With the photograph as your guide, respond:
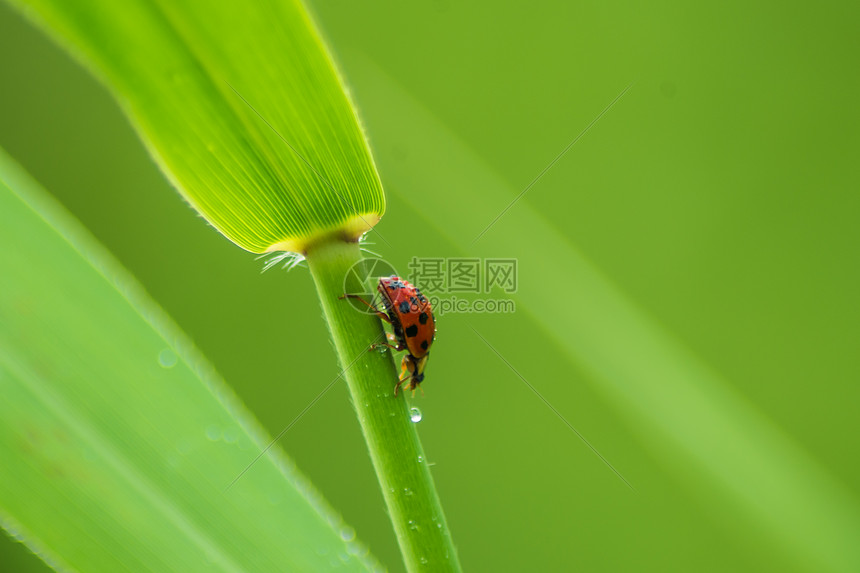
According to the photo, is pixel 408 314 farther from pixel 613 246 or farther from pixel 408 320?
pixel 613 246

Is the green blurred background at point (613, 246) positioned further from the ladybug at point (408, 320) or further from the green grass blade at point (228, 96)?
the green grass blade at point (228, 96)

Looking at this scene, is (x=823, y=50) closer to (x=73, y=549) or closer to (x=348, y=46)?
(x=348, y=46)

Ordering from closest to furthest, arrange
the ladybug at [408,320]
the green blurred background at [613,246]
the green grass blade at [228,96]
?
1. the green grass blade at [228,96]
2. the ladybug at [408,320]
3. the green blurred background at [613,246]

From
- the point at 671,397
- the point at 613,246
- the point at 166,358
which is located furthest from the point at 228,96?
the point at 613,246

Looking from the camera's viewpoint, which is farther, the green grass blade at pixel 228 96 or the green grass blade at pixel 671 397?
the green grass blade at pixel 671 397

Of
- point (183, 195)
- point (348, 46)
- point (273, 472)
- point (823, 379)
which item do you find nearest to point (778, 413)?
point (823, 379)

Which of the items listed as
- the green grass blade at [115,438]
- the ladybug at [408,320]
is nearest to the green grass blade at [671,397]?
the ladybug at [408,320]
